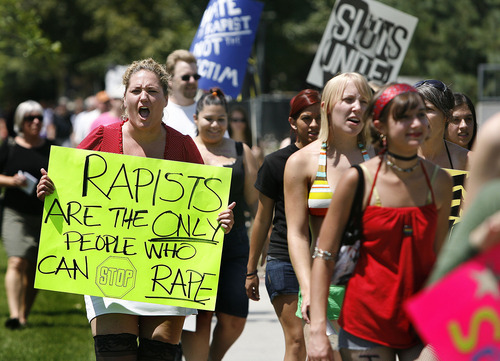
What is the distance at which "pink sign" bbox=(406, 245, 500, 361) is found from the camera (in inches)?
104

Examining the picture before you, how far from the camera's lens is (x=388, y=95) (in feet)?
12.0

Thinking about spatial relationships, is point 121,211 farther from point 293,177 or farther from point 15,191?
point 15,191

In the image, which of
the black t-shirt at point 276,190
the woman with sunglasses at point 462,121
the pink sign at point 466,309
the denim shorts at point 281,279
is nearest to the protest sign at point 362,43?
the woman with sunglasses at point 462,121

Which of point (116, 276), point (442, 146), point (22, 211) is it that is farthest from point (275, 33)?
point (116, 276)

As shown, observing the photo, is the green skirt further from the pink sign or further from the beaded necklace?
the pink sign

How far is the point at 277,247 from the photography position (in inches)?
205

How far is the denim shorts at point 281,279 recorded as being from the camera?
5.08 m

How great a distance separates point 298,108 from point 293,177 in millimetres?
1063

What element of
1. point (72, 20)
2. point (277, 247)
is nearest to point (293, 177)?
point (277, 247)

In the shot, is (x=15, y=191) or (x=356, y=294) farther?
(x=15, y=191)

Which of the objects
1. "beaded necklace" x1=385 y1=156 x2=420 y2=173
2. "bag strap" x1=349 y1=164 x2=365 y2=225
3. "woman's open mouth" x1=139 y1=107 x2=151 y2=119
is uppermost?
"beaded necklace" x1=385 y1=156 x2=420 y2=173

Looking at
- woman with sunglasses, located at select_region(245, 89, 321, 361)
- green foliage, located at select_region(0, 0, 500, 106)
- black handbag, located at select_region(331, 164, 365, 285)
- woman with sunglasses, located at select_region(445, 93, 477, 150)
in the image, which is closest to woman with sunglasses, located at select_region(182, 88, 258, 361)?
woman with sunglasses, located at select_region(245, 89, 321, 361)

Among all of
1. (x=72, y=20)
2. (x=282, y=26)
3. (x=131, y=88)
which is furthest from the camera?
(x=72, y=20)

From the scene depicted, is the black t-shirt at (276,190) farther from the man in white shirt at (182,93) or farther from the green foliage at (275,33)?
the green foliage at (275,33)
